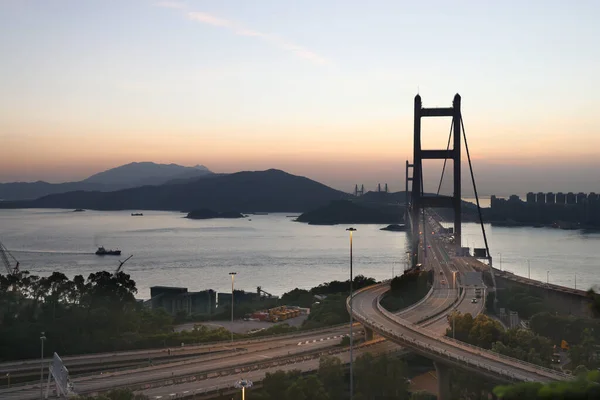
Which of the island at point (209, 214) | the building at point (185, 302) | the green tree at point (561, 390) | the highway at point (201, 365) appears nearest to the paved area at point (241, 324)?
the building at point (185, 302)

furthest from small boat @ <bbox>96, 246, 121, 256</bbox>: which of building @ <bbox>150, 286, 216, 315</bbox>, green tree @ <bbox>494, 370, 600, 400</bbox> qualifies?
green tree @ <bbox>494, 370, 600, 400</bbox>

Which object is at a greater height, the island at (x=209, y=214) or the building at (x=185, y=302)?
the island at (x=209, y=214)

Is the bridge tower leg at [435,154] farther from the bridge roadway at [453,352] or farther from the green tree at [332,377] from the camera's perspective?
the green tree at [332,377]

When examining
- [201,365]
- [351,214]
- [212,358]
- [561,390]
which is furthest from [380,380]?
[351,214]

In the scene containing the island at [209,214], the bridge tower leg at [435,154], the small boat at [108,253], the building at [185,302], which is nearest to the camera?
the building at [185,302]

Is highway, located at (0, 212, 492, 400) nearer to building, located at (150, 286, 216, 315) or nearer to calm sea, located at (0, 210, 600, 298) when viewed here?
building, located at (150, 286, 216, 315)

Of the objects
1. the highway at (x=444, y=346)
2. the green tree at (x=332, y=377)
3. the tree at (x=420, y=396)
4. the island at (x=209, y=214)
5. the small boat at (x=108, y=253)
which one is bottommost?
the small boat at (x=108, y=253)

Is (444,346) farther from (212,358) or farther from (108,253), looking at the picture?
(108,253)
